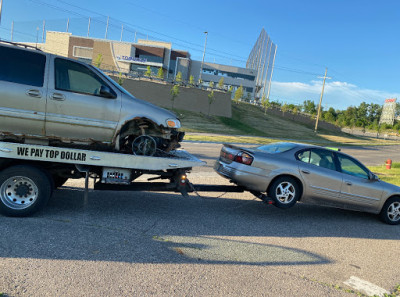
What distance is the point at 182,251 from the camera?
14.5 ft

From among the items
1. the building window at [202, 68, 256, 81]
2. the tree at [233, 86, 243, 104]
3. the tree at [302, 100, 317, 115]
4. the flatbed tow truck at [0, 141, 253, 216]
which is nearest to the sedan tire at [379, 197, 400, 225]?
the flatbed tow truck at [0, 141, 253, 216]

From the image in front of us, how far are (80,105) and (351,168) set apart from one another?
5.40 m

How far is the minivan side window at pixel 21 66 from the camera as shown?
496 cm

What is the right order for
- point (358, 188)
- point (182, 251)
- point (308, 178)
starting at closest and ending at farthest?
point (182, 251) < point (308, 178) < point (358, 188)

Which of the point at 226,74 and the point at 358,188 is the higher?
the point at 226,74

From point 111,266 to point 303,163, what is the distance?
14.0 ft

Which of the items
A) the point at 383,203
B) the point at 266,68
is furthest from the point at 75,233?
the point at 266,68

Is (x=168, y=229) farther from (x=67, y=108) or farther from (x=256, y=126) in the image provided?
(x=256, y=126)

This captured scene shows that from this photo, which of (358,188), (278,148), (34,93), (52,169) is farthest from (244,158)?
(34,93)

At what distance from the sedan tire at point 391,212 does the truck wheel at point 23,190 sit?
21.3 feet

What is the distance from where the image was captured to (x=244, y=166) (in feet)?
21.0

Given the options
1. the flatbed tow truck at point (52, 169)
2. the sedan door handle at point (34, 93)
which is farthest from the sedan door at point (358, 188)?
the sedan door handle at point (34, 93)

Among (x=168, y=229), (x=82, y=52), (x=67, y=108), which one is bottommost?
(x=168, y=229)

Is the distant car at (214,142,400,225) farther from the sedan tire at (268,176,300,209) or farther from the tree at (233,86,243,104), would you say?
the tree at (233,86,243,104)
